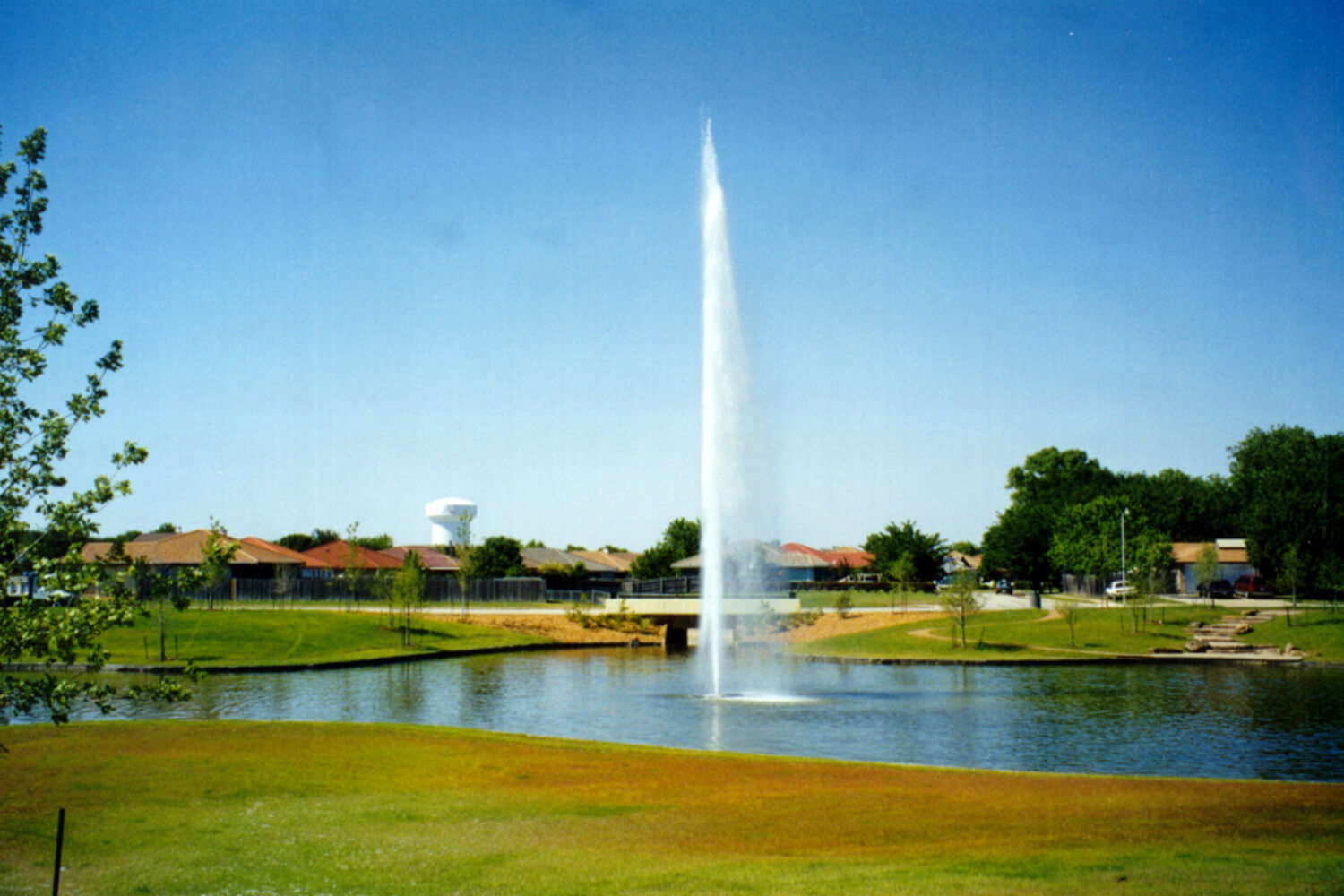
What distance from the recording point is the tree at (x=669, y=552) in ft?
407

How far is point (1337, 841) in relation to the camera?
15703 millimetres

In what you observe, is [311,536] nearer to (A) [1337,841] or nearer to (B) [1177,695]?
(B) [1177,695]

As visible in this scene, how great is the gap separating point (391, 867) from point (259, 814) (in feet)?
15.6

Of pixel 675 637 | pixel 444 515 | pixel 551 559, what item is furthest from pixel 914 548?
pixel 444 515

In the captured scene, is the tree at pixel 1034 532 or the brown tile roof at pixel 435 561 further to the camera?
the brown tile roof at pixel 435 561

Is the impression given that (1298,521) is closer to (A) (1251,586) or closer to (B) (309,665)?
(A) (1251,586)

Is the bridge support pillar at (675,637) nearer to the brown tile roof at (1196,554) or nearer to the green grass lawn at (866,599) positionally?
the green grass lawn at (866,599)

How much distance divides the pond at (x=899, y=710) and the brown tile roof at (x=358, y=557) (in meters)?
53.2

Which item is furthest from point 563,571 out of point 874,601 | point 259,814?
point 259,814

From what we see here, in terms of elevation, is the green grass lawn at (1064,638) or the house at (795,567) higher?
the house at (795,567)

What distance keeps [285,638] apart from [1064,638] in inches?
1698

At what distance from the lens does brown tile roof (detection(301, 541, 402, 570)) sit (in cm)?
10263

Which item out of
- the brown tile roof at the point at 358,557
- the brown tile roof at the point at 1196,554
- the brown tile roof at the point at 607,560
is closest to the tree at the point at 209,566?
the brown tile roof at the point at 358,557

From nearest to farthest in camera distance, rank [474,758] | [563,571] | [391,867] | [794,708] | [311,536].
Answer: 1. [391,867]
2. [474,758]
3. [794,708]
4. [563,571]
5. [311,536]
